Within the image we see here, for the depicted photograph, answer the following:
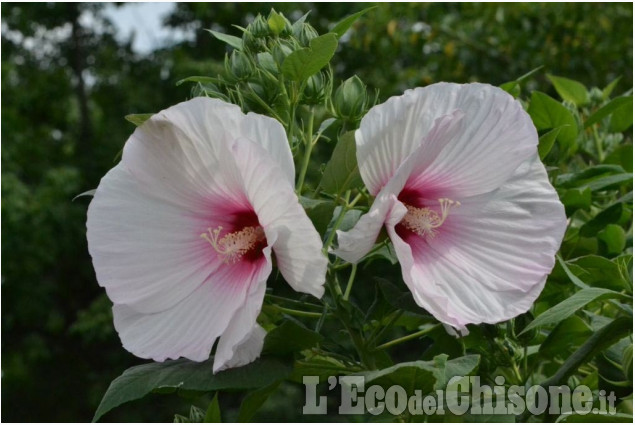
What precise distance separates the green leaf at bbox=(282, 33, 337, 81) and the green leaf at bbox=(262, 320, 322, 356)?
166 millimetres

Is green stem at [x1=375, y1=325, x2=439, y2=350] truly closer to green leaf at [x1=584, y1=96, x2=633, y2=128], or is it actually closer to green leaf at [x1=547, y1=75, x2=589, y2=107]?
green leaf at [x1=584, y1=96, x2=633, y2=128]

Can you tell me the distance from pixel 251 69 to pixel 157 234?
14 centimetres

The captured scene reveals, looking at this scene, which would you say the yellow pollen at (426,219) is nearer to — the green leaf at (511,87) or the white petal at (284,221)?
the white petal at (284,221)

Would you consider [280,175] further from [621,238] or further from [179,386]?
[621,238]

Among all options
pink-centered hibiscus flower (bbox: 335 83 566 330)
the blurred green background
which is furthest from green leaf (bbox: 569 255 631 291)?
the blurred green background

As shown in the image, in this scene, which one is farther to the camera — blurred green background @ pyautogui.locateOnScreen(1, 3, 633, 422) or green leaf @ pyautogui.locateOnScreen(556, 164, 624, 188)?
blurred green background @ pyautogui.locateOnScreen(1, 3, 633, 422)

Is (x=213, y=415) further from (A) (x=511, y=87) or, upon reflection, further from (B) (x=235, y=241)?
(A) (x=511, y=87)

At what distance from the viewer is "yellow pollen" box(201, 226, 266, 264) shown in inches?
24.3

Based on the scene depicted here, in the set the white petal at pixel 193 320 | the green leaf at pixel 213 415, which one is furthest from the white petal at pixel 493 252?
the green leaf at pixel 213 415

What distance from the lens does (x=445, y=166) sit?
62cm

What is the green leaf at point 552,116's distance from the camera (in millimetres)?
853

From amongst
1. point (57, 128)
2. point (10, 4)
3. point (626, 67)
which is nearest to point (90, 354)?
point (57, 128)

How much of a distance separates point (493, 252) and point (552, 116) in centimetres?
28

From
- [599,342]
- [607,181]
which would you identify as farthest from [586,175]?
[599,342]
